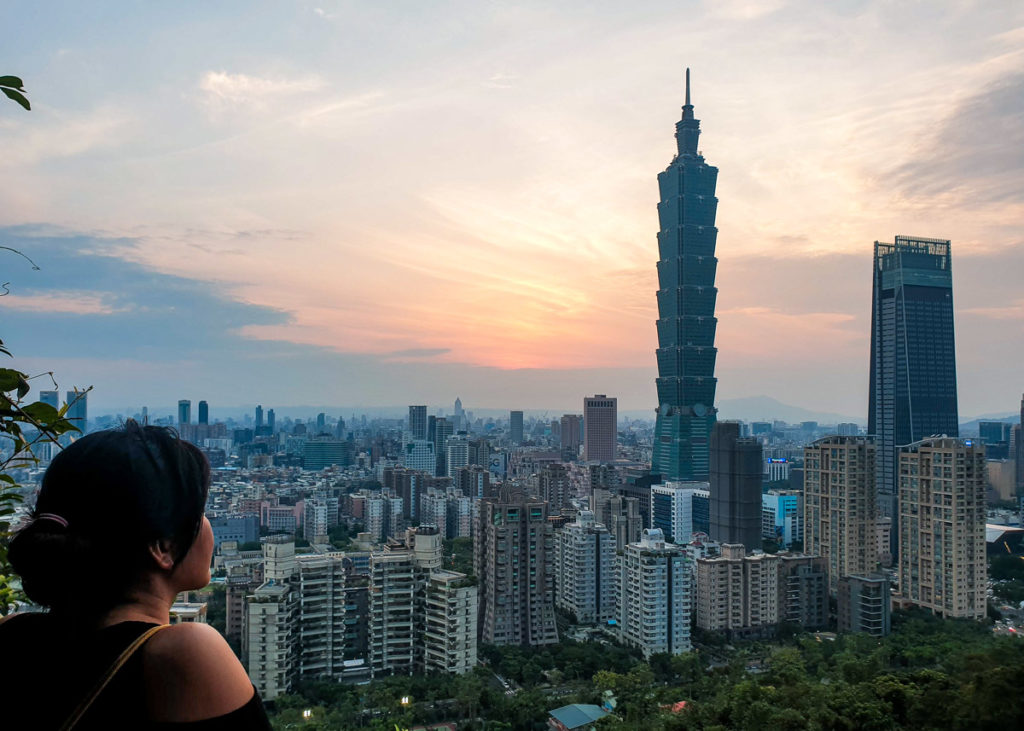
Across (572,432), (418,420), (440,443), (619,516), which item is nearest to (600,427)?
(572,432)

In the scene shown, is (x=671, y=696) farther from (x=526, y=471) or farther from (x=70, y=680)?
(x=526, y=471)

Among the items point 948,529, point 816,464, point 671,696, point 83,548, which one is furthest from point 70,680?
point 816,464

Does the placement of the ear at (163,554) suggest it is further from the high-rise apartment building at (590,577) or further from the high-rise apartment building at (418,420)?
the high-rise apartment building at (418,420)

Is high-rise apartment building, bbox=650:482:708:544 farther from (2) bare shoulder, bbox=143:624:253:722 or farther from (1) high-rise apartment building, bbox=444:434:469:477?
(2) bare shoulder, bbox=143:624:253:722

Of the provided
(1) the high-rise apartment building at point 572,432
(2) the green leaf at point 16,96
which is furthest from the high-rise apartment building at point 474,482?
(2) the green leaf at point 16,96

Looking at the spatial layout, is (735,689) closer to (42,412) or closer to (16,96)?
(42,412)
